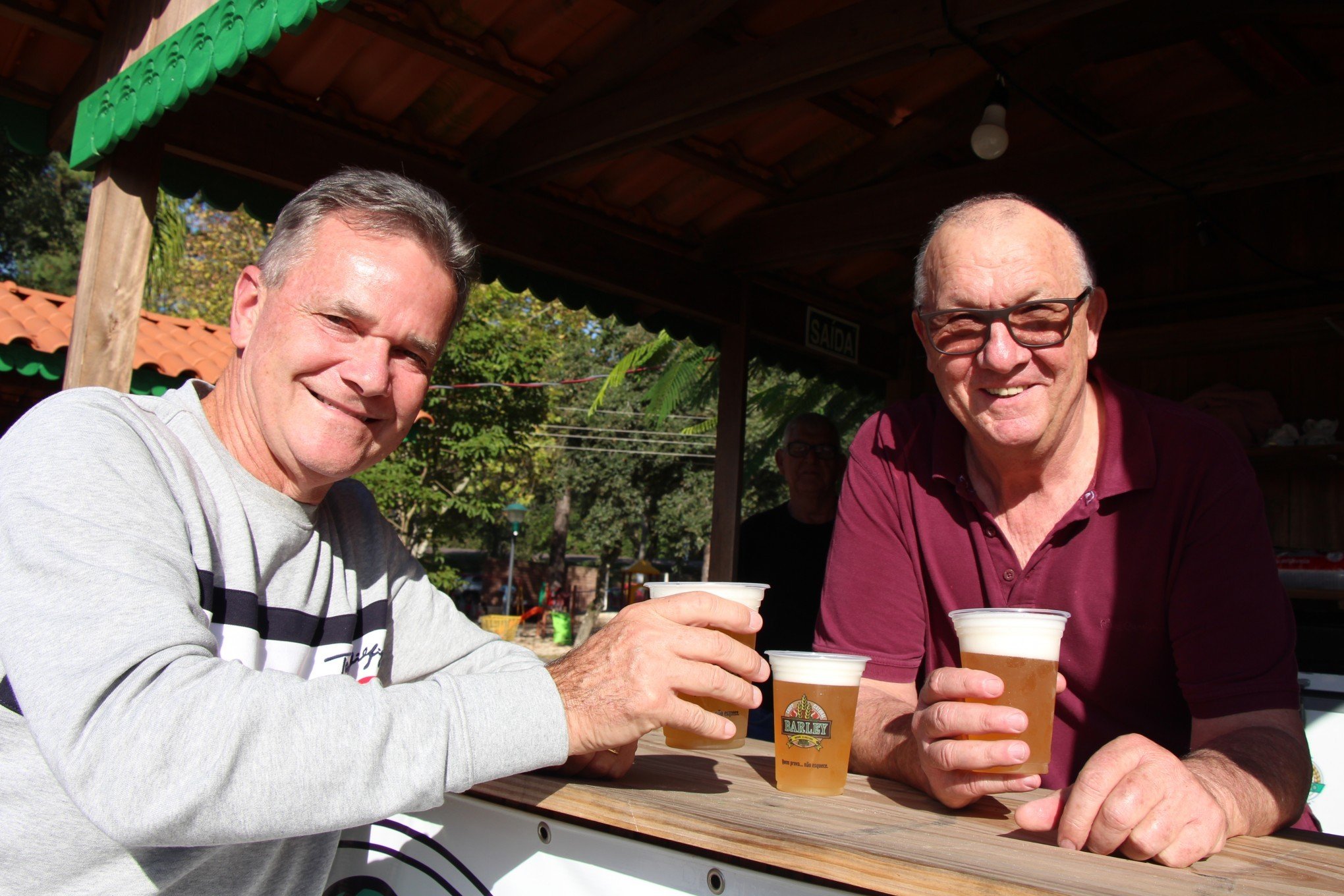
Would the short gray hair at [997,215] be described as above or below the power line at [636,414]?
below

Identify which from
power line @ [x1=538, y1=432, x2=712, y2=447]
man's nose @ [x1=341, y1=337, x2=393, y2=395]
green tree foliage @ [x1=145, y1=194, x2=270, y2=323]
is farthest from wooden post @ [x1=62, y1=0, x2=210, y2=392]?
power line @ [x1=538, y1=432, x2=712, y2=447]

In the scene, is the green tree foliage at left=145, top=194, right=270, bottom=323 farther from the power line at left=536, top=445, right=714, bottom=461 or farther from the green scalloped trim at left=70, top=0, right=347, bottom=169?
the green scalloped trim at left=70, top=0, right=347, bottom=169

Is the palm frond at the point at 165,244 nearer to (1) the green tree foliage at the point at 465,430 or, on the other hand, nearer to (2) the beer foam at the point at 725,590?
(1) the green tree foliage at the point at 465,430

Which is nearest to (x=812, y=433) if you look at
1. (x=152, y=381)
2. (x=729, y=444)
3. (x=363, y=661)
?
(x=729, y=444)

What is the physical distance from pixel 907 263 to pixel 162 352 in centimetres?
540

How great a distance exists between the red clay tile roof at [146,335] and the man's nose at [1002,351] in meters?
5.26

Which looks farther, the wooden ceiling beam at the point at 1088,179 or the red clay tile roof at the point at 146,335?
the red clay tile roof at the point at 146,335

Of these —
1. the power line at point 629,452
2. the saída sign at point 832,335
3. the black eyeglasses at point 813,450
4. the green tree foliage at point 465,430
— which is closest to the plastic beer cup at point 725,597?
the black eyeglasses at point 813,450

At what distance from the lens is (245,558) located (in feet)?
4.94

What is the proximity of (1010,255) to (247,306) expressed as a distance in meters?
1.44

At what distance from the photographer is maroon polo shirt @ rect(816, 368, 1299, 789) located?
Answer: 1615 millimetres

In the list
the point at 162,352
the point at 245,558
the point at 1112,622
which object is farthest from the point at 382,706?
the point at 162,352

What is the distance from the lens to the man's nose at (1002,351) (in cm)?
186

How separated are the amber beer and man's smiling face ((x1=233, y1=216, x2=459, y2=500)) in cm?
102
